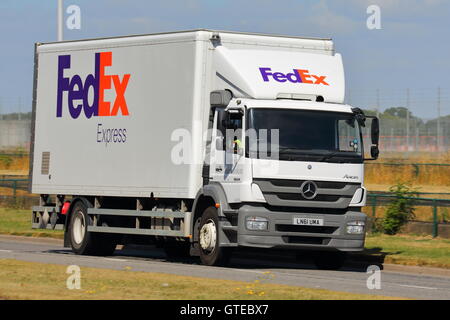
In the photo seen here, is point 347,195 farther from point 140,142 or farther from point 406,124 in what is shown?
point 406,124

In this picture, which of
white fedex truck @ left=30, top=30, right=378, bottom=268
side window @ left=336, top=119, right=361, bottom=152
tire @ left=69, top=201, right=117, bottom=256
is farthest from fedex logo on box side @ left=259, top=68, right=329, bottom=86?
tire @ left=69, top=201, right=117, bottom=256

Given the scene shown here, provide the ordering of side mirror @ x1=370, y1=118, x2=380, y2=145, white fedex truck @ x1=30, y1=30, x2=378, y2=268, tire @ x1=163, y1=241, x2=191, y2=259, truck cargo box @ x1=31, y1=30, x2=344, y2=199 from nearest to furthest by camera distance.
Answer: white fedex truck @ x1=30, y1=30, x2=378, y2=268
side mirror @ x1=370, y1=118, x2=380, y2=145
truck cargo box @ x1=31, y1=30, x2=344, y2=199
tire @ x1=163, y1=241, x2=191, y2=259

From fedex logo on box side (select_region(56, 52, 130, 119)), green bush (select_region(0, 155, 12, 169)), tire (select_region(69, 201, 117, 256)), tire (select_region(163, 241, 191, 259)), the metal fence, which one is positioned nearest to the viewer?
fedex logo on box side (select_region(56, 52, 130, 119))

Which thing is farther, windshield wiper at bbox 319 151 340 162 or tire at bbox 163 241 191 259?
tire at bbox 163 241 191 259

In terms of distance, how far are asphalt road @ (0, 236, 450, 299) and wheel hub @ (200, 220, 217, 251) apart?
40 cm

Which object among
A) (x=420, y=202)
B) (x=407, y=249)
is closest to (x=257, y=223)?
(x=407, y=249)

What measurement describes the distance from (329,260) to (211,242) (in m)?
2.63

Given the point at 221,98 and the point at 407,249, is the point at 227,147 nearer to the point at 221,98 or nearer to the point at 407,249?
the point at 221,98

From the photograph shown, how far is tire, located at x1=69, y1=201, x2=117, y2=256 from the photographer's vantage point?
2314cm

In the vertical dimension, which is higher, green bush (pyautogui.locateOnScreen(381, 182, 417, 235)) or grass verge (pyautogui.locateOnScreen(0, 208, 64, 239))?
green bush (pyautogui.locateOnScreen(381, 182, 417, 235))

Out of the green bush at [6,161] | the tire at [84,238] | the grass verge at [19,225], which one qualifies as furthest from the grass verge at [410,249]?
the green bush at [6,161]

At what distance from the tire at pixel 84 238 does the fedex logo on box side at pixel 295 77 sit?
18.3ft

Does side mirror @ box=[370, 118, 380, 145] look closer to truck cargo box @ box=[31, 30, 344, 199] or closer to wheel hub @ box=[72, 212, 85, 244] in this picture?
truck cargo box @ box=[31, 30, 344, 199]

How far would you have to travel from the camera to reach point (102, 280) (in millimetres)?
15703
